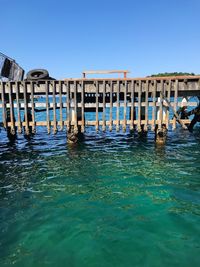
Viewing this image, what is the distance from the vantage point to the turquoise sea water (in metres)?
5.01

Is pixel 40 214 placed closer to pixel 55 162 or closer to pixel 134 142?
pixel 55 162

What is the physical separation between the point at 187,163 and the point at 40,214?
24.0 ft

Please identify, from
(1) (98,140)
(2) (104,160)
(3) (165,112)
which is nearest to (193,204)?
(2) (104,160)

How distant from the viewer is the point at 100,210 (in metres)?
6.83

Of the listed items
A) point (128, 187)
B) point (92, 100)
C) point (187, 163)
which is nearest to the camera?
point (128, 187)

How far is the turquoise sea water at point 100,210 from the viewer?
501 cm

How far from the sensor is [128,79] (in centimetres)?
1366

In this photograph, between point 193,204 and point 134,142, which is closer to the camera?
point 193,204

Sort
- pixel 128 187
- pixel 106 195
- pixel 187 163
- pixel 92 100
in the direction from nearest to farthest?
pixel 106 195 < pixel 128 187 < pixel 187 163 < pixel 92 100

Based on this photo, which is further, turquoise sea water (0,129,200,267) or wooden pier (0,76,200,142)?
wooden pier (0,76,200,142)

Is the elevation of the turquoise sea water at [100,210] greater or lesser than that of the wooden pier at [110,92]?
lesser

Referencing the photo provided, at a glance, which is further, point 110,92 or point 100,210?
point 110,92

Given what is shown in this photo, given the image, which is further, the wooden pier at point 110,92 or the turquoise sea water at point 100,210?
the wooden pier at point 110,92

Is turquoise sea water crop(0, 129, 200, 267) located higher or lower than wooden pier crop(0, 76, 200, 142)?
lower
